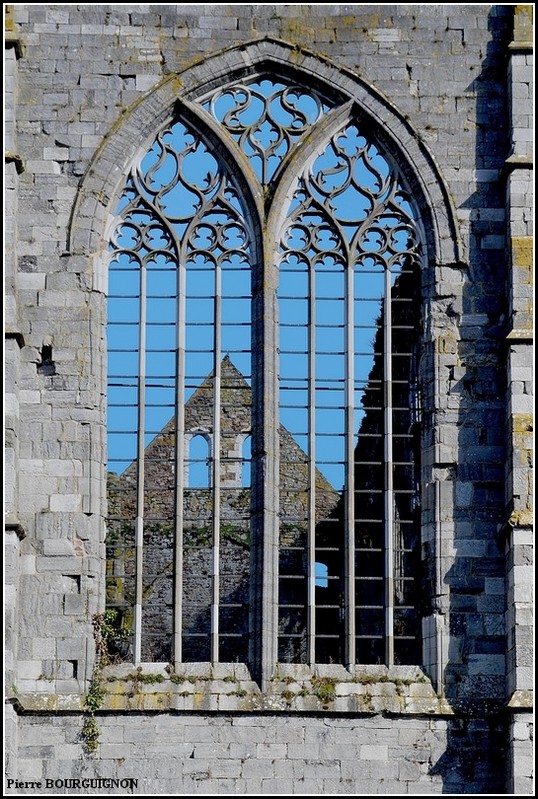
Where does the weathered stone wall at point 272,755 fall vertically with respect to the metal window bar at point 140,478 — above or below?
below

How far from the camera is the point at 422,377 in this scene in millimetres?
23547

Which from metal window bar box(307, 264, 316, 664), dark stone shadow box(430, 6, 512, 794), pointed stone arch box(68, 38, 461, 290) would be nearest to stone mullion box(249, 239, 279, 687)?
metal window bar box(307, 264, 316, 664)

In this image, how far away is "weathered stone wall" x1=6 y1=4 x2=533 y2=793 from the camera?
22141mm

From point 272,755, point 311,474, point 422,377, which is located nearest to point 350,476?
point 311,474

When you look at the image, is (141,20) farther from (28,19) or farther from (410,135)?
(410,135)

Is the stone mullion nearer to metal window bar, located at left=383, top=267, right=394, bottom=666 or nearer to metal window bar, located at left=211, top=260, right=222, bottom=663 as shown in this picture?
metal window bar, located at left=211, top=260, right=222, bottom=663

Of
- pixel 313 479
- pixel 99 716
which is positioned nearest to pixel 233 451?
pixel 313 479

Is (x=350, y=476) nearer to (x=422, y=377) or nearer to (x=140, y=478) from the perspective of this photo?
(x=422, y=377)

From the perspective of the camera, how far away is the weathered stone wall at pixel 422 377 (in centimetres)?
2214

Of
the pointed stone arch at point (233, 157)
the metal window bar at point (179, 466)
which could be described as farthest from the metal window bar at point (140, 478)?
the pointed stone arch at point (233, 157)

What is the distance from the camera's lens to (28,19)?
24125mm

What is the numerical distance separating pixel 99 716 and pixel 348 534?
289 centimetres

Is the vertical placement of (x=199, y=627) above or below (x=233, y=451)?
below

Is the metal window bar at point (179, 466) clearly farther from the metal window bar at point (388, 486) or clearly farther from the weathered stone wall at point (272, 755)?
the metal window bar at point (388, 486)
